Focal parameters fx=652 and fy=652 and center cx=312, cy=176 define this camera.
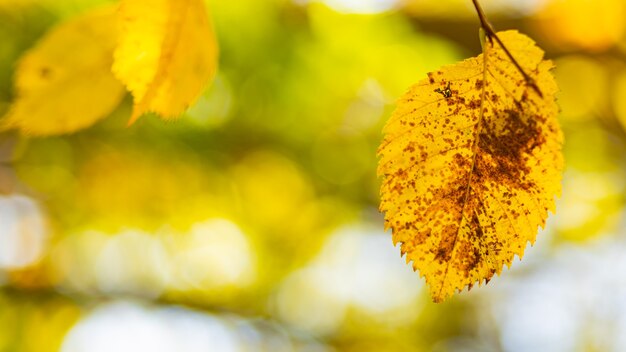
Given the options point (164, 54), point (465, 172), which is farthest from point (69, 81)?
point (465, 172)

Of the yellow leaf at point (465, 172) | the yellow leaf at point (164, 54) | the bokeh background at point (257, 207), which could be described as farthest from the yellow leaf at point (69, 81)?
the bokeh background at point (257, 207)

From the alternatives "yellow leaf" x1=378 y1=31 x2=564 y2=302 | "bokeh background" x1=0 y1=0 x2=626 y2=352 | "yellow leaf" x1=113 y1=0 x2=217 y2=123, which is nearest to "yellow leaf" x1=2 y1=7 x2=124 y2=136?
"yellow leaf" x1=113 y1=0 x2=217 y2=123

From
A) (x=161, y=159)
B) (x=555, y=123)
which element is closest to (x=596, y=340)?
(x=161, y=159)

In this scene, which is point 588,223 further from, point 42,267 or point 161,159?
point 42,267

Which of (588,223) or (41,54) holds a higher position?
(588,223)

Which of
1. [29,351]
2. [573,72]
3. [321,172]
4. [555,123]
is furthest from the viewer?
[321,172]

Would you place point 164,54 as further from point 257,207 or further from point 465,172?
point 257,207

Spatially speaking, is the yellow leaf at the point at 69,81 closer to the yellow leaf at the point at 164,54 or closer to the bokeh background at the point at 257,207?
the yellow leaf at the point at 164,54
